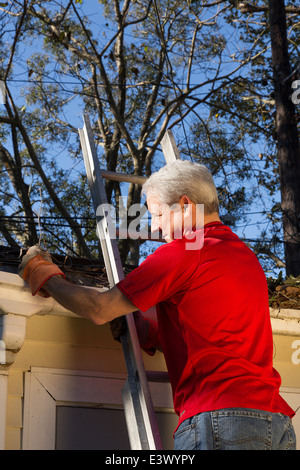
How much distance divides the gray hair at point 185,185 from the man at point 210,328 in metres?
0.16

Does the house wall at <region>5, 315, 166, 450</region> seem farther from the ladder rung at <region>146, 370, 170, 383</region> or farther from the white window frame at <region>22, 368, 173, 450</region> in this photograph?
the ladder rung at <region>146, 370, 170, 383</region>

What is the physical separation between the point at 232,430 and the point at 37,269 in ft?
3.49

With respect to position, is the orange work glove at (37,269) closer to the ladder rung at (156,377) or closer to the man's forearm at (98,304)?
the man's forearm at (98,304)

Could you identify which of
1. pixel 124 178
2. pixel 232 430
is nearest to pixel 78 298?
pixel 232 430

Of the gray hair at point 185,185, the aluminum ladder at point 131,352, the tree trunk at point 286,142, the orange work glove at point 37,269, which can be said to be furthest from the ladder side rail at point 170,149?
the tree trunk at point 286,142

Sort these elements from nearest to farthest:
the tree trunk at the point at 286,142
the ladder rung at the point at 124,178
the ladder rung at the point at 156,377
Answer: the ladder rung at the point at 156,377 → the ladder rung at the point at 124,178 → the tree trunk at the point at 286,142

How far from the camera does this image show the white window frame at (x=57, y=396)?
3.33 m

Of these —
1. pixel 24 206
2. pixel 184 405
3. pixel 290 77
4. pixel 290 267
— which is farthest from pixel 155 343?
pixel 24 206

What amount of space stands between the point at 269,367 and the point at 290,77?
280 inches

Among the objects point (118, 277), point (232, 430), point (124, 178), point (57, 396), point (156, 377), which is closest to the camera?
point (232, 430)

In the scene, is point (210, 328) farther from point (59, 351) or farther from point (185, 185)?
point (59, 351)

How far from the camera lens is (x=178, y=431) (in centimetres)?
254

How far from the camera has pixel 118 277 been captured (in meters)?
3.19

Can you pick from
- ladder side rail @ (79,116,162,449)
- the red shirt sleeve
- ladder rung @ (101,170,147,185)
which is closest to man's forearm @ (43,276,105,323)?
the red shirt sleeve
